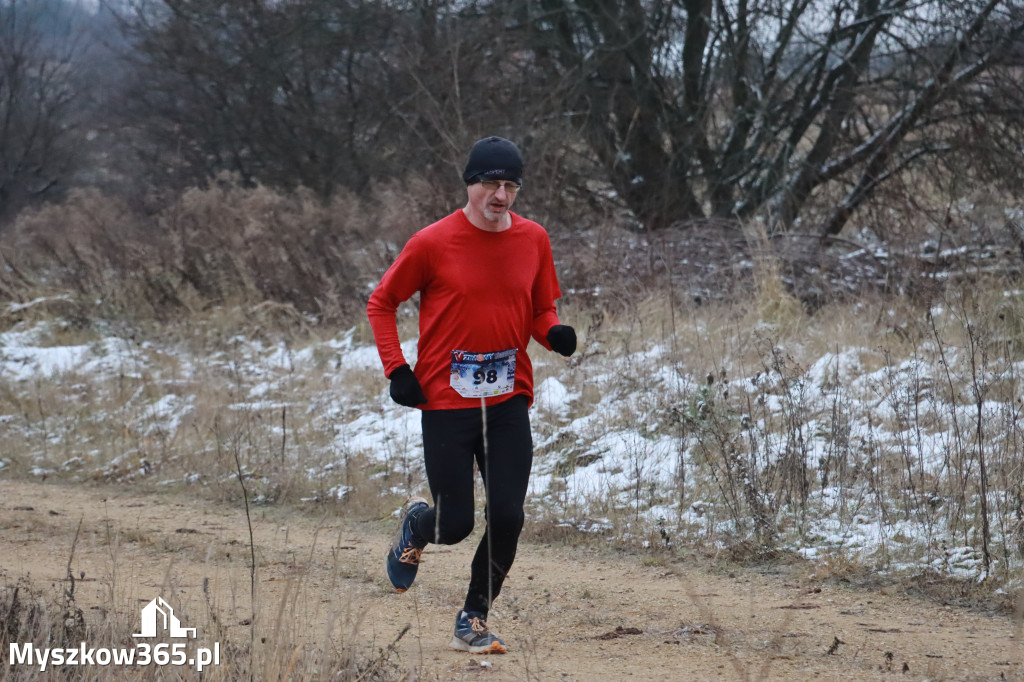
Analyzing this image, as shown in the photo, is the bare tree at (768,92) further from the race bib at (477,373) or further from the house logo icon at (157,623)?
the house logo icon at (157,623)

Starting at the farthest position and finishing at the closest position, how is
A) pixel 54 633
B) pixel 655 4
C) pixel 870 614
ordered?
pixel 655 4, pixel 870 614, pixel 54 633

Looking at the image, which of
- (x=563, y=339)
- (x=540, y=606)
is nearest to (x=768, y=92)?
(x=540, y=606)

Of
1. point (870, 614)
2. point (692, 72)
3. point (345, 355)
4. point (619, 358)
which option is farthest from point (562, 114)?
point (870, 614)

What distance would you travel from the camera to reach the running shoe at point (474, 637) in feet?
13.8

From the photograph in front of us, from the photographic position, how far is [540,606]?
5.25 metres

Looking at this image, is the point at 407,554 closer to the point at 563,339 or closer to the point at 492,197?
the point at 563,339

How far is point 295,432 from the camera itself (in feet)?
29.5

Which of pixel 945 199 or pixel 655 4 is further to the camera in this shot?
pixel 655 4

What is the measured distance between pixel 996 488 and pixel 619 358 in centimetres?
383

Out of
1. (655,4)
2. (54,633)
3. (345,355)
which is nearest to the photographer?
(54,633)

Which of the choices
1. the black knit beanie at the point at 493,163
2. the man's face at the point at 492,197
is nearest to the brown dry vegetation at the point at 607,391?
the man's face at the point at 492,197

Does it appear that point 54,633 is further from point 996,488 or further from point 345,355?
point 345,355

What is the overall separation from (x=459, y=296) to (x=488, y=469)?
661 mm

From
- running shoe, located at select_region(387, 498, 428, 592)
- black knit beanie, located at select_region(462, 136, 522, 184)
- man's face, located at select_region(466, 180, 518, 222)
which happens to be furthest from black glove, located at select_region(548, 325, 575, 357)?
running shoe, located at select_region(387, 498, 428, 592)
